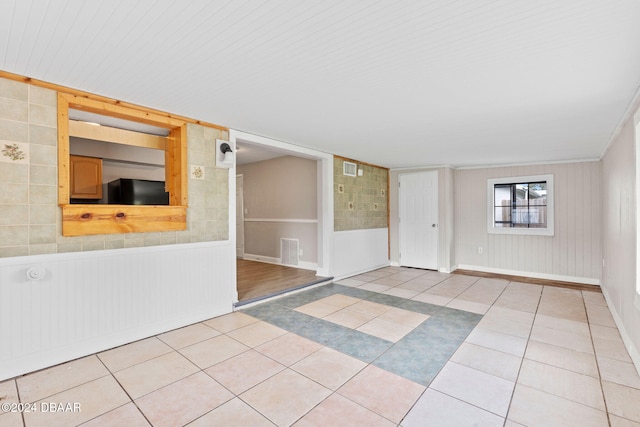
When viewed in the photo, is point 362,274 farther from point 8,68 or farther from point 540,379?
point 8,68

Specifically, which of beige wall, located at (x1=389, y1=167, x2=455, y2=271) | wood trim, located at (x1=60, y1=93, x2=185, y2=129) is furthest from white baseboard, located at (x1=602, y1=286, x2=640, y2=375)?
wood trim, located at (x1=60, y1=93, x2=185, y2=129)

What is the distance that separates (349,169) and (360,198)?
26.3 inches

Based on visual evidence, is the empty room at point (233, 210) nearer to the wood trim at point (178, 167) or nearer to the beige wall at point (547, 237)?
the wood trim at point (178, 167)

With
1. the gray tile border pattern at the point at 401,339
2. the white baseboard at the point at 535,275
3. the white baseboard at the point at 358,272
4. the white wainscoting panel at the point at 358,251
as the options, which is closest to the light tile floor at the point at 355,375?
the gray tile border pattern at the point at 401,339

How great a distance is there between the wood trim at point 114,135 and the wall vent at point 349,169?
299cm

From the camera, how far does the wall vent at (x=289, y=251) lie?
624 centimetres

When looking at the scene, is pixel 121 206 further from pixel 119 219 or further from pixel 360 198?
pixel 360 198

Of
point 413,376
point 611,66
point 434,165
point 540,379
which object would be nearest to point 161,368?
point 413,376

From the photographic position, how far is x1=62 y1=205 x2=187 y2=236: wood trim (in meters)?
2.50

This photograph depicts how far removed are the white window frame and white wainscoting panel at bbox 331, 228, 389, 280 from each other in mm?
2085

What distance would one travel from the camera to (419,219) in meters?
6.46

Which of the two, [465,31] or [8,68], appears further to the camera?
[8,68]

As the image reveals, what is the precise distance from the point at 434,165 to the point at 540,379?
4.63 m

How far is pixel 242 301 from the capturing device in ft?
12.4
